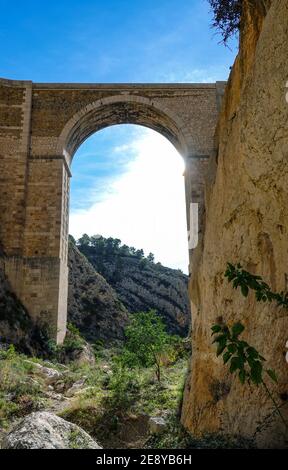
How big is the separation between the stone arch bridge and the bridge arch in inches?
1.8

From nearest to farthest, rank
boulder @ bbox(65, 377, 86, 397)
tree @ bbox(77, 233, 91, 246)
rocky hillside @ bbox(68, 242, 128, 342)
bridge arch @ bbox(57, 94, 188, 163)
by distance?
boulder @ bbox(65, 377, 86, 397) < bridge arch @ bbox(57, 94, 188, 163) < rocky hillside @ bbox(68, 242, 128, 342) < tree @ bbox(77, 233, 91, 246)

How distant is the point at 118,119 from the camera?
58.7ft

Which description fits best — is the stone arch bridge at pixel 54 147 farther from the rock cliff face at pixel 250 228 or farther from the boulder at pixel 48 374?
the rock cliff face at pixel 250 228

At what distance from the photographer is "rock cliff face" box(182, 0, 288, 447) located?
9.25ft

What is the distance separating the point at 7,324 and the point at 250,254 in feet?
36.4

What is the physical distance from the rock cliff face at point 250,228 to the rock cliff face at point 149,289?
2731 centimetres

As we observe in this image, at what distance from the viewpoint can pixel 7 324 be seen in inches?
494

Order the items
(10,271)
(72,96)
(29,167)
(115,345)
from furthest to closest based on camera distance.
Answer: (115,345) < (72,96) < (29,167) < (10,271)

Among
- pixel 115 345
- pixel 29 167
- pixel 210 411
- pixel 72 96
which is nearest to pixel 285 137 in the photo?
pixel 210 411

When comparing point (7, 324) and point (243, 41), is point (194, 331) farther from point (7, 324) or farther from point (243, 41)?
point (7, 324)

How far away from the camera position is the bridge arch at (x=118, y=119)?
16.2 metres

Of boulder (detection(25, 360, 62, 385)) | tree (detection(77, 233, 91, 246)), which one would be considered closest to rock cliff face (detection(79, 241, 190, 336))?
tree (detection(77, 233, 91, 246))

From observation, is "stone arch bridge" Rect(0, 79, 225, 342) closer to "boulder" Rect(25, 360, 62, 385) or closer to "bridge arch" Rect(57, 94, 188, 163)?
"bridge arch" Rect(57, 94, 188, 163)
